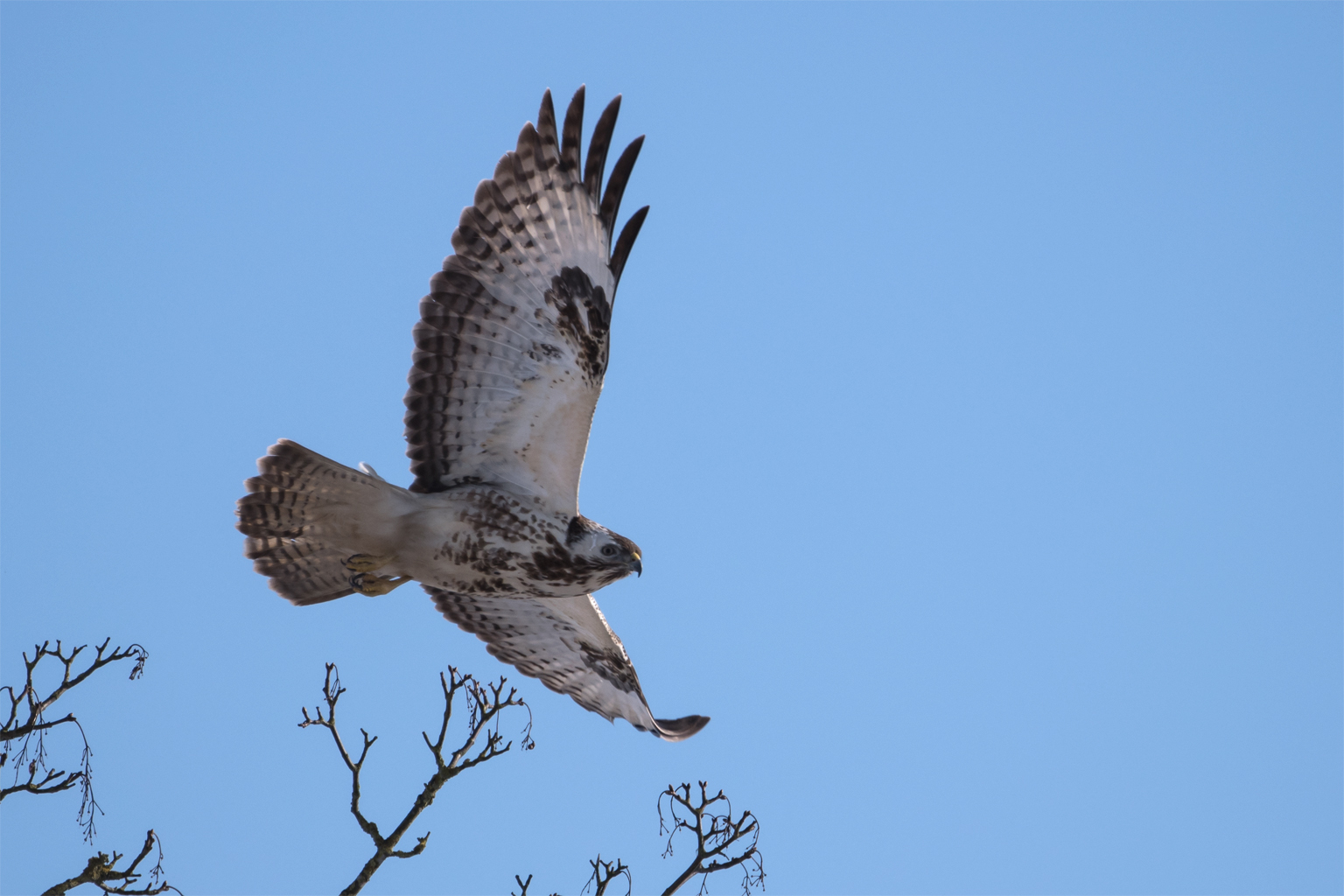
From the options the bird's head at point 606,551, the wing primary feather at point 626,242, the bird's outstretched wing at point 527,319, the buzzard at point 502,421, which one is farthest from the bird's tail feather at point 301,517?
the wing primary feather at point 626,242

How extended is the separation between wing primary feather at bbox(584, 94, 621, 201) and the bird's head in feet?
6.13

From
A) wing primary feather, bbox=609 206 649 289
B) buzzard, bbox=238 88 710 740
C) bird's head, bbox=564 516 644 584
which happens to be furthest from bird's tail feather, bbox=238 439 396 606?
wing primary feather, bbox=609 206 649 289

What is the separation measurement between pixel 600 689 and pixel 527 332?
281 cm

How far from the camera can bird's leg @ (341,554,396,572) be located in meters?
6.96

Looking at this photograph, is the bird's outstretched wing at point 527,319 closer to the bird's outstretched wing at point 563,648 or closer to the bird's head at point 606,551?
the bird's head at point 606,551

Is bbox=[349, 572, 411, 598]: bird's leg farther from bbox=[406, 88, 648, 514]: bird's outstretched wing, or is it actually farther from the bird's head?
the bird's head

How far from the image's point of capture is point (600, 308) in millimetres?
6922

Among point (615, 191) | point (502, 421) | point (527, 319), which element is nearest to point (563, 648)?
point (502, 421)

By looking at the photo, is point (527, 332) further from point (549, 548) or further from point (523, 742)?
point (523, 742)

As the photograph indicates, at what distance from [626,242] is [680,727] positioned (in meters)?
3.29

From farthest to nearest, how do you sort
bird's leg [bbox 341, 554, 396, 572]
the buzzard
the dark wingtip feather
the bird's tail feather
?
the dark wingtip feather → bird's leg [bbox 341, 554, 396, 572] → the buzzard → the bird's tail feather

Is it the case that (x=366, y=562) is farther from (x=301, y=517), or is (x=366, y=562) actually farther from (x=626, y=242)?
(x=626, y=242)

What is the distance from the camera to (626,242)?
694cm

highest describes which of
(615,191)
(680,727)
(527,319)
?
(615,191)
